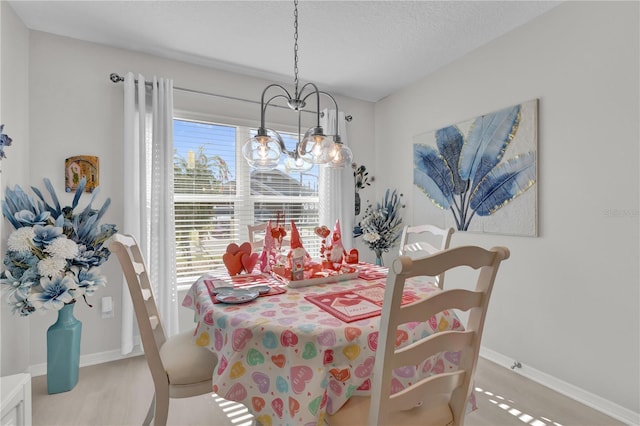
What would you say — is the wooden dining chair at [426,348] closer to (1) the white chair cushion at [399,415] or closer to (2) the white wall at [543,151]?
(1) the white chair cushion at [399,415]

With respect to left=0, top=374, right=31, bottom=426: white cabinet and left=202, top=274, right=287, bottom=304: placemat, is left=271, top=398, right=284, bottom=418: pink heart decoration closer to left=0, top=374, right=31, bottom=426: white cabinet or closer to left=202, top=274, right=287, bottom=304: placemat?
left=202, top=274, right=287, bottom=304: placemat

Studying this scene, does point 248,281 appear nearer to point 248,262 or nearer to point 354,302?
point 248,262

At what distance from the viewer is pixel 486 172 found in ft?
7.86

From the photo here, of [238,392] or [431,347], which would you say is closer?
[431,347]

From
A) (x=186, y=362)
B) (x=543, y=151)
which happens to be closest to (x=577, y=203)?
(x=543, y=151)

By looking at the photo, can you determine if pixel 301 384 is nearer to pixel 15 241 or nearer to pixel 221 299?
pixel 221 299

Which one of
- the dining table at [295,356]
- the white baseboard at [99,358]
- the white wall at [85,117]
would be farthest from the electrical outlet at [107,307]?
the dining table at [295,356]

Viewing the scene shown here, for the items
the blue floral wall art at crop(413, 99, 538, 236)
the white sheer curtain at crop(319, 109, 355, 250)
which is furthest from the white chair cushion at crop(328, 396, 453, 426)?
the white sheer curtain at crop(319, 109, 355, 250)

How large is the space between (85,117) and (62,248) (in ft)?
3.64

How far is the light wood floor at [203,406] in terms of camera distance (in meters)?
1.71

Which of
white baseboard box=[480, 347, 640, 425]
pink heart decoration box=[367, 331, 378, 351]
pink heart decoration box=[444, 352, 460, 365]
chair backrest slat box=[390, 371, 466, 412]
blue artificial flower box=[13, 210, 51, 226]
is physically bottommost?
white baseboard box=[480, 347, 640, 425]

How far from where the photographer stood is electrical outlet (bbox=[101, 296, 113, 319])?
7.80 ft

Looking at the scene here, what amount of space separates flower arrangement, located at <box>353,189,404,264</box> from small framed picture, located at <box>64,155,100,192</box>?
7.70 feet

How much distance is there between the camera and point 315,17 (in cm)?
209
